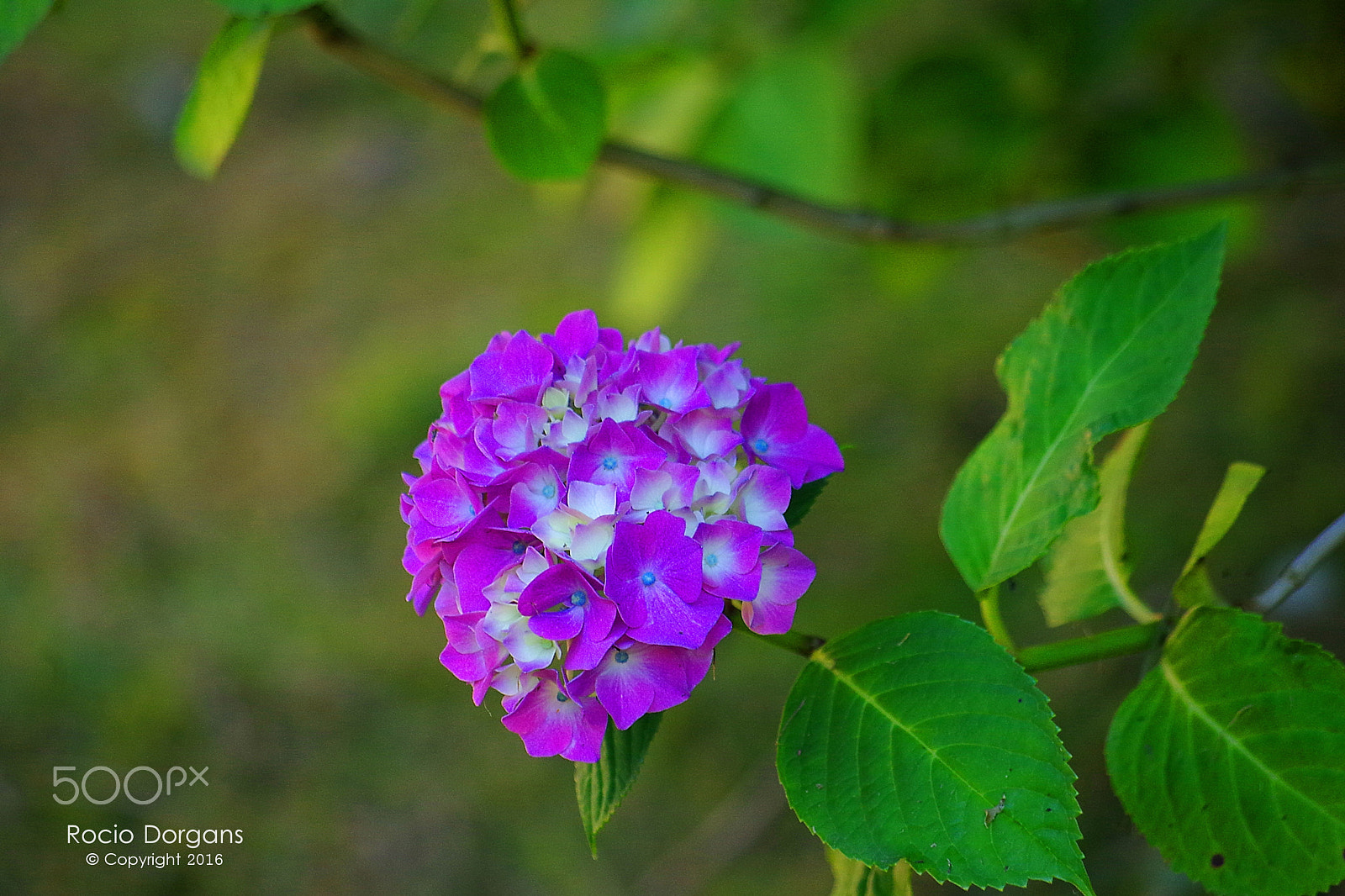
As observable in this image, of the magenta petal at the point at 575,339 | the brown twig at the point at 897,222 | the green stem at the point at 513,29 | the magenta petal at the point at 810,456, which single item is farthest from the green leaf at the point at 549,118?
the magenta petal at the point at 810,456

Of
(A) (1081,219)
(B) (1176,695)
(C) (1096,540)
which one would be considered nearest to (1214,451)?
(A) (1081,219)

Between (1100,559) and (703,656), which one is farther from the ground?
(703,656)

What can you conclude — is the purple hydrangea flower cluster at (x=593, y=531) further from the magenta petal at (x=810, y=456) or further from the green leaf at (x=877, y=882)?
the green leaf at (x=877, y=882)

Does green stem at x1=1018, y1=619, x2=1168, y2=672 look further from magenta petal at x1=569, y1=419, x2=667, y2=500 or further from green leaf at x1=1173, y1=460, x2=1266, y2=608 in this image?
magenta petal at x1=569, y1=419, x2=667, y2=500

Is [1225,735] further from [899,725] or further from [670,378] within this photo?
[670,378]

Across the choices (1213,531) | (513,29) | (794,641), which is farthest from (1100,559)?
(513,29)

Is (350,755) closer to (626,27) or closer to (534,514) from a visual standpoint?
(626,27)
